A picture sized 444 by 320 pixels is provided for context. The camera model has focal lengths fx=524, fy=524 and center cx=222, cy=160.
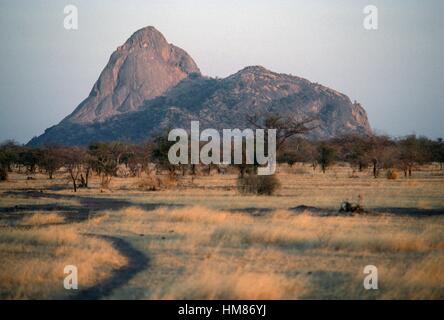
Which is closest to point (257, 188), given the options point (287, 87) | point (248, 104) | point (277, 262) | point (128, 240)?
point (128, 240)

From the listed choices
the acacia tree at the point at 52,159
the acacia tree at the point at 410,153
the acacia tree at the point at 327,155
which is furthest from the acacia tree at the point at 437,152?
the acacia tree at the point at 52,159

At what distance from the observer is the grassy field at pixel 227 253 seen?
30.9 ft

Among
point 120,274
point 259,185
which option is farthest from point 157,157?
point 120,274

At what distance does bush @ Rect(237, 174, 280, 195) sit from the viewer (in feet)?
102

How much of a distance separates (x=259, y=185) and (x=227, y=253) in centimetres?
1850

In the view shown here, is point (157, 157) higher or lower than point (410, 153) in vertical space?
lower

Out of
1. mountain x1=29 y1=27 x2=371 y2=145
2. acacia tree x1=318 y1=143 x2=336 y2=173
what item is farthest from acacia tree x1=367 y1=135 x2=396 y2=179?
mountain x1=29 y1=27 x2=371 y2=145

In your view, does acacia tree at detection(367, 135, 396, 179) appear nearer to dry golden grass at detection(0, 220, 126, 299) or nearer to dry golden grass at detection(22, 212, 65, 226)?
dry golden grass at detection(22, 212, 65, 226)

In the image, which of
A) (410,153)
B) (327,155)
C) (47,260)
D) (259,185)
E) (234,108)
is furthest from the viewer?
(234,108)

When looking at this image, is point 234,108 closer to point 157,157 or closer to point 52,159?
point 52,159

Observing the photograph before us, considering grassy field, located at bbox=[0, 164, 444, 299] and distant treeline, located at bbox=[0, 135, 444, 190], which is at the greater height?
distant treeline, located at bbox=[0, 135, 444, 190]

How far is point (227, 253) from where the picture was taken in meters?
12.8

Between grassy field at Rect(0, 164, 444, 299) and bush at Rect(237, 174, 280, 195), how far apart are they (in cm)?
802

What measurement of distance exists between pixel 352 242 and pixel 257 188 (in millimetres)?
17600
